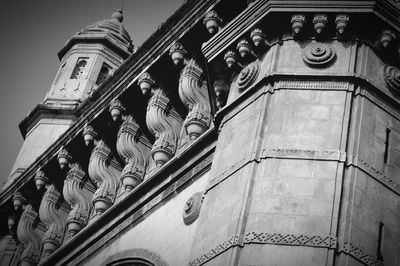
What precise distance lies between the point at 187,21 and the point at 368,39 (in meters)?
4.06

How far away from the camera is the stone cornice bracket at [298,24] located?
14.8 metres

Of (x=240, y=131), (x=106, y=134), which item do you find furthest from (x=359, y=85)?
(x=106, y=134)

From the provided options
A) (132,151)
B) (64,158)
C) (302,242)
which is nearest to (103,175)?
(132,151)

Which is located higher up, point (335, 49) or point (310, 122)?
point (335, 49)

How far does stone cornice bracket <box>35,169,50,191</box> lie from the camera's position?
2128cm

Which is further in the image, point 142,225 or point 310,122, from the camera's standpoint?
point 142,225

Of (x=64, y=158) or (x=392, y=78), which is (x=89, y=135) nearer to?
(x=64, y=158)

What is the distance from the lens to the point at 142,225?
16844mm

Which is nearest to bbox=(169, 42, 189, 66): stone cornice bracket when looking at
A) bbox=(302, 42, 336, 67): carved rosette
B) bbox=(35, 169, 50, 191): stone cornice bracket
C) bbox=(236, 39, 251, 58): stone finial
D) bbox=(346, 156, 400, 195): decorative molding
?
bbox=(236, 39, 251, 58): stone finial

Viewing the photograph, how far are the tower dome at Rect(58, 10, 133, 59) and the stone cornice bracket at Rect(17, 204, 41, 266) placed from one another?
743 centimetres

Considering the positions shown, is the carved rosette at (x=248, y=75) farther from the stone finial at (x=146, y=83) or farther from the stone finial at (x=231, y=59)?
the stone finial at (x=146, y=83)

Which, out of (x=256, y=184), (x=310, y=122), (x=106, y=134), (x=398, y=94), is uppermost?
(x=106, y=134)

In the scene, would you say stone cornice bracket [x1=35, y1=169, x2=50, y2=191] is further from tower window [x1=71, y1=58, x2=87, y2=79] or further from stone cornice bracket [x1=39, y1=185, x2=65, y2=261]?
tower window [x1=71, y1=58, x2=87, y2=79]

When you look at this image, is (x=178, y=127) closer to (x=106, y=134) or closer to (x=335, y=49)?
(x=106, y=134)
